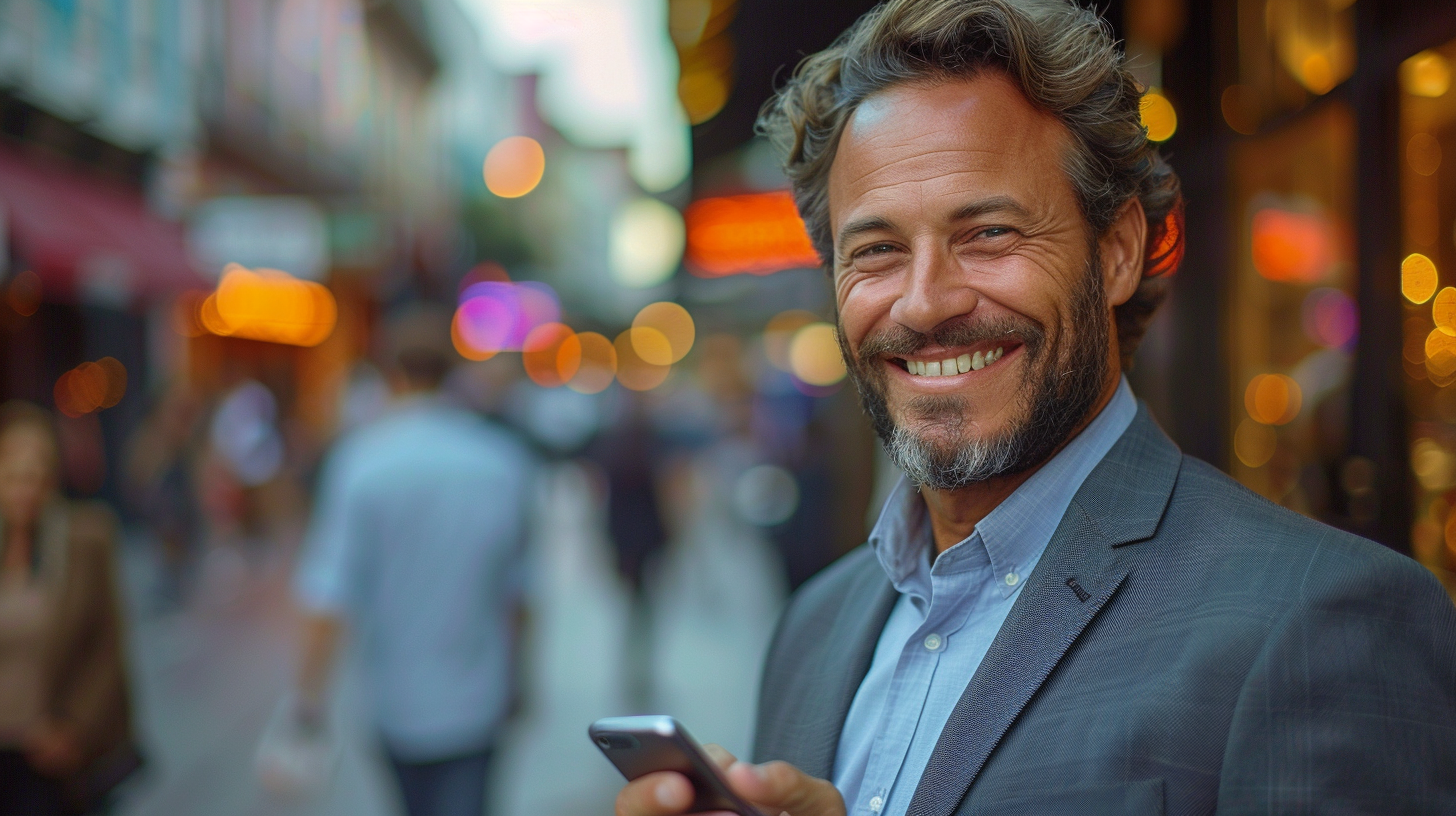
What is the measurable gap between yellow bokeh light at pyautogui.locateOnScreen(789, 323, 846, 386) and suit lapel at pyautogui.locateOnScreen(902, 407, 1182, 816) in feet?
50.8

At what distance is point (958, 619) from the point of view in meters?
1.53

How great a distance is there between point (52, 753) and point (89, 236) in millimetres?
9543

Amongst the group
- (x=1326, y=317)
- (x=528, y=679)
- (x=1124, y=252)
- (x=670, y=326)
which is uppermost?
(x=670, y=326)

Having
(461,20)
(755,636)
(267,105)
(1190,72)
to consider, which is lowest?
(755,636)

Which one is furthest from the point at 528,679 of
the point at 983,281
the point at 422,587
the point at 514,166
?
the point at 514,166

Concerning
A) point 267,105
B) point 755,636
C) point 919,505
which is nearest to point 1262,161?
point 919,505

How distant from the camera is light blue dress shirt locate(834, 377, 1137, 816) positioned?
144cm

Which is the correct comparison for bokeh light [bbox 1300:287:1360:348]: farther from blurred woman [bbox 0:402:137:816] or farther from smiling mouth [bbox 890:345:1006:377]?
blurred woman [bbox 0:402:137:816]

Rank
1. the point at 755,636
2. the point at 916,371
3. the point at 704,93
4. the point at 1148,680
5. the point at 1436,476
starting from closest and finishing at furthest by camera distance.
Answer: the point at 1148,680 < the point at 916,371 < the point at 1436,476 < the point at 704,93 < the point at 755,636

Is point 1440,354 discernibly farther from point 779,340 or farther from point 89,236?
point 779,340

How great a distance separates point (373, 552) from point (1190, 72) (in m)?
3.86

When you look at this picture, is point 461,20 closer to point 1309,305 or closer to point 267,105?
point 267,105

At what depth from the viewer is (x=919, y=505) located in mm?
1757

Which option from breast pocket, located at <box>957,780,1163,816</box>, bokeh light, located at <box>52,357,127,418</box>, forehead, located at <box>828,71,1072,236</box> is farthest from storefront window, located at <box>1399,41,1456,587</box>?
bokeh light, located at <box>52,357,127,418</box>
